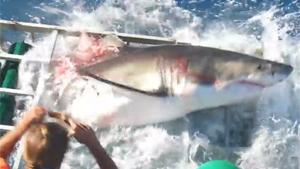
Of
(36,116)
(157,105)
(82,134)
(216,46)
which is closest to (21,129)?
(36,116)

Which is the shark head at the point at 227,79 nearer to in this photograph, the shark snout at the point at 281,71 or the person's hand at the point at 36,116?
the shark snout at the point at 281,71

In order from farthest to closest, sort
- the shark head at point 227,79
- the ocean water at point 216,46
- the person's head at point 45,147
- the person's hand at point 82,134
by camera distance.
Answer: the shark head at point 227,79 → the ocean water at point 216,46 → the person's hand at point 82,134 → the person's head at point 45,147

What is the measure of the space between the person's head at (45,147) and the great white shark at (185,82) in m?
1.40

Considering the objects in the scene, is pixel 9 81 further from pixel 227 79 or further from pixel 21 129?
pixel 21 129

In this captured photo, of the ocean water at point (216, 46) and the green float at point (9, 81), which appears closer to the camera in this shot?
the ocean water at point (216, 46)

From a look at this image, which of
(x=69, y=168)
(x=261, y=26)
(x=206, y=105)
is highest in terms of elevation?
(x=261, y=26)

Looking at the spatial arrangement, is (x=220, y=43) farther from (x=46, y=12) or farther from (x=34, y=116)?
(x=34, y=116)

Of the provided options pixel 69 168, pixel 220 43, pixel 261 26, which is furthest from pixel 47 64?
pixel 261 26

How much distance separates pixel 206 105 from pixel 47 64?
0.88 meters

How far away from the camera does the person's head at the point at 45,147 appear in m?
2.24

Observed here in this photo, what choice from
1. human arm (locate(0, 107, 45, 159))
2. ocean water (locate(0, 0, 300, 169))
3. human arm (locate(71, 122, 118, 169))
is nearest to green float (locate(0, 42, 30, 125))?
ocean water (locate(0, 0, 300, 169))

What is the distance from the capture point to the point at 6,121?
371cm

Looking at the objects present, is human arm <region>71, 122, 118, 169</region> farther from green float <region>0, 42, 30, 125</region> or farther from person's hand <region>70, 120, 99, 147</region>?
green float <region>0, 42, 30, 125</region>

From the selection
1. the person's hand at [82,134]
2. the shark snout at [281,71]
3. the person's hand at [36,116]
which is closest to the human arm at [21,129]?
the person's hand at [36,116]
